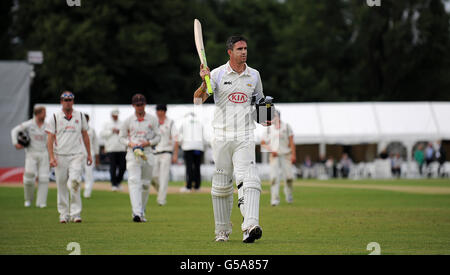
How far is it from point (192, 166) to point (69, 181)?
1149 cm

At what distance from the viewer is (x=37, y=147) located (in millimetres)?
21625

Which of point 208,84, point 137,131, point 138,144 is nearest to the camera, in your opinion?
point 208,84

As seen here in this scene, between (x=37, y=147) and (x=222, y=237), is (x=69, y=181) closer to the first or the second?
(x=222, y=237)

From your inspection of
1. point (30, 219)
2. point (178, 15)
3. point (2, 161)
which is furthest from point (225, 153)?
point (178, 15)

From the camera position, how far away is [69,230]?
46.3 feet

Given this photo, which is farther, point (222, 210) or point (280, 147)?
point (280, 147)

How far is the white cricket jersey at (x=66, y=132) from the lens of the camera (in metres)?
16.2

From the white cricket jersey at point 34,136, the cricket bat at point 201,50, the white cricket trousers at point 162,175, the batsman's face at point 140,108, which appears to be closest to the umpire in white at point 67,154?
the batsman's face at point 140,108

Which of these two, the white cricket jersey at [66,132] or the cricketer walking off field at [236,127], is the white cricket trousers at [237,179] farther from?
the white cricket jersey at [66,132]

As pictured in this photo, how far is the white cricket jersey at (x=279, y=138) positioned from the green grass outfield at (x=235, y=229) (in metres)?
1.52

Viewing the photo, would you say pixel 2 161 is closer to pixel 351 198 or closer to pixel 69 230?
pixel 351 198

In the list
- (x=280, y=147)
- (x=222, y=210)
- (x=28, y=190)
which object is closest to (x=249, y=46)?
(x=280, y=147)

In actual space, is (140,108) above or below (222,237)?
above

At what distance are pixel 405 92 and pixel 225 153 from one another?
65.8m
